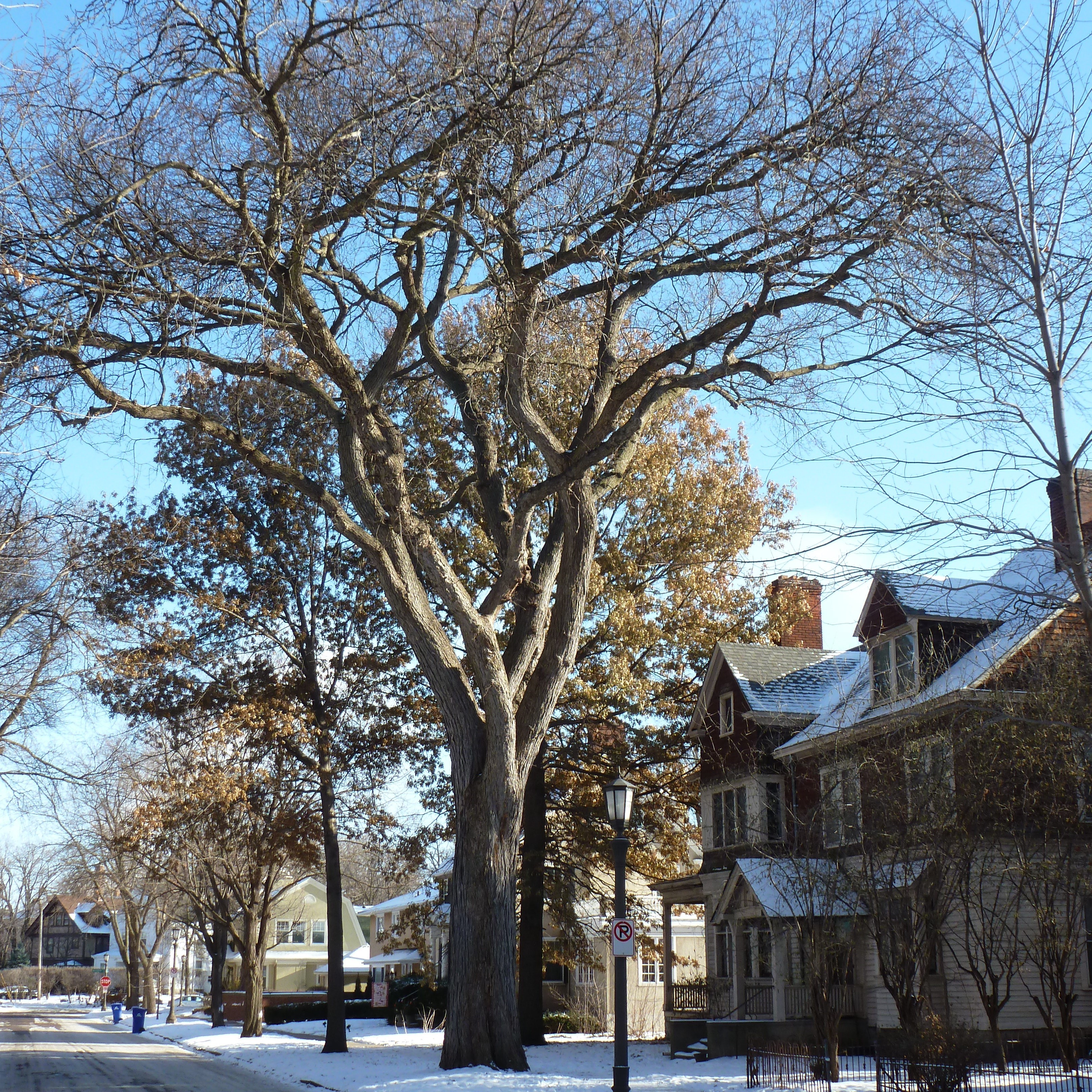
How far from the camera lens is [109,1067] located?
24.9 meters

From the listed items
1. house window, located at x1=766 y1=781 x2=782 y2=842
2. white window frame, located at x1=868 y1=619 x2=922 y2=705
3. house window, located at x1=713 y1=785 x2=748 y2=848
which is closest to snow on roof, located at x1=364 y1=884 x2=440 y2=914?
house window, located at x1=713 y1=785 x2=748 y2=848

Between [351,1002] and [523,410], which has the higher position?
[523,410]

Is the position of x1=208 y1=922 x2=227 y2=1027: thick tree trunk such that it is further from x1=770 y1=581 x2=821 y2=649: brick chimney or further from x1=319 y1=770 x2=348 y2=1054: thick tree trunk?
x1=770 y1=581 x2=821 y2=649: brick chimney

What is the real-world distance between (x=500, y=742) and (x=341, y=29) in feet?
30.4

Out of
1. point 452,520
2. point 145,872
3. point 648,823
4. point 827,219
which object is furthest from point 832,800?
point 145,872

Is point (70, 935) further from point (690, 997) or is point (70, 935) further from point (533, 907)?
point (533, 907)

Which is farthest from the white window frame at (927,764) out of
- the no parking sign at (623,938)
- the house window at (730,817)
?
the house window at (730,817)

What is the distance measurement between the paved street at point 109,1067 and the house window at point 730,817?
12501 mm

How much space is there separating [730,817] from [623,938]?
16.7m

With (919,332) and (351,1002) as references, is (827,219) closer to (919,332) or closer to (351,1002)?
(919,332)

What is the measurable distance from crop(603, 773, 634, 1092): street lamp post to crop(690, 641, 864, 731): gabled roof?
1418 cm

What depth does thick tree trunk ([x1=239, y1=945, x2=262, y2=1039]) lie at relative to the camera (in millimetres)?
34906

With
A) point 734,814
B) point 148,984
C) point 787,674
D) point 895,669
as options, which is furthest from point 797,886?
point 148,984

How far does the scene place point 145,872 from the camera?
181 feet
